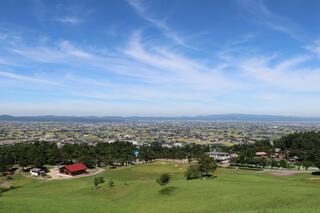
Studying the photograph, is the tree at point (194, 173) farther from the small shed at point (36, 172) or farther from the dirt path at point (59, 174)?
the small shed at point (36, 172)

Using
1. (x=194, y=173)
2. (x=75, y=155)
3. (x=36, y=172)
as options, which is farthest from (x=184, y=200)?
(x=75, y=155)

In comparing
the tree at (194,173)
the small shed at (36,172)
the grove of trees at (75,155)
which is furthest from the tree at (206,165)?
the grove of trees at (75,155)

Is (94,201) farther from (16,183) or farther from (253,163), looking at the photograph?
(253,163)

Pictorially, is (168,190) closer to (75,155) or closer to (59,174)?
(59,174)

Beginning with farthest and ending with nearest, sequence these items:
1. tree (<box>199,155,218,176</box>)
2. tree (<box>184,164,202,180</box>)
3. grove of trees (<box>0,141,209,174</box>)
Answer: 1. grove of trees (<box>0,141,209,174</box>)
2. tree (<box>199,155,218,176</box>)
3. tree (<box>184,164,202,180</box>)

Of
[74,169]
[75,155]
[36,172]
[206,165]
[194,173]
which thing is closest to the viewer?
[194,173]

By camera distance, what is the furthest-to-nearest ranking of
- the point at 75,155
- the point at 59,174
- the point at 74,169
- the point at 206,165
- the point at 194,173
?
the point at 75,155
the point at 74,169
the point at 59,174
the point at 206,165
the point at 194,173

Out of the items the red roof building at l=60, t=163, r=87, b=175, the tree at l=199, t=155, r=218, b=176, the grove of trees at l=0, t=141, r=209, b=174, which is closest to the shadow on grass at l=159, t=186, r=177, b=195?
the tree at l=199, t=155, r=218, b=176

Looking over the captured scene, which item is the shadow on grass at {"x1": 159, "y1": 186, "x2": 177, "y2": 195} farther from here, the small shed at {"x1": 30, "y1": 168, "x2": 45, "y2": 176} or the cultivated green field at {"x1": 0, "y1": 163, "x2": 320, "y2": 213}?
the small shed at {"x1": 30, "y1": 168, "x2": 45, "y2": 176}

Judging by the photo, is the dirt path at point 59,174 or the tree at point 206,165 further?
the dirt path at point 59,174

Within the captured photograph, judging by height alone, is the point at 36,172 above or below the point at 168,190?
below

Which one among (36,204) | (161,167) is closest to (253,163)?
(161,167)
